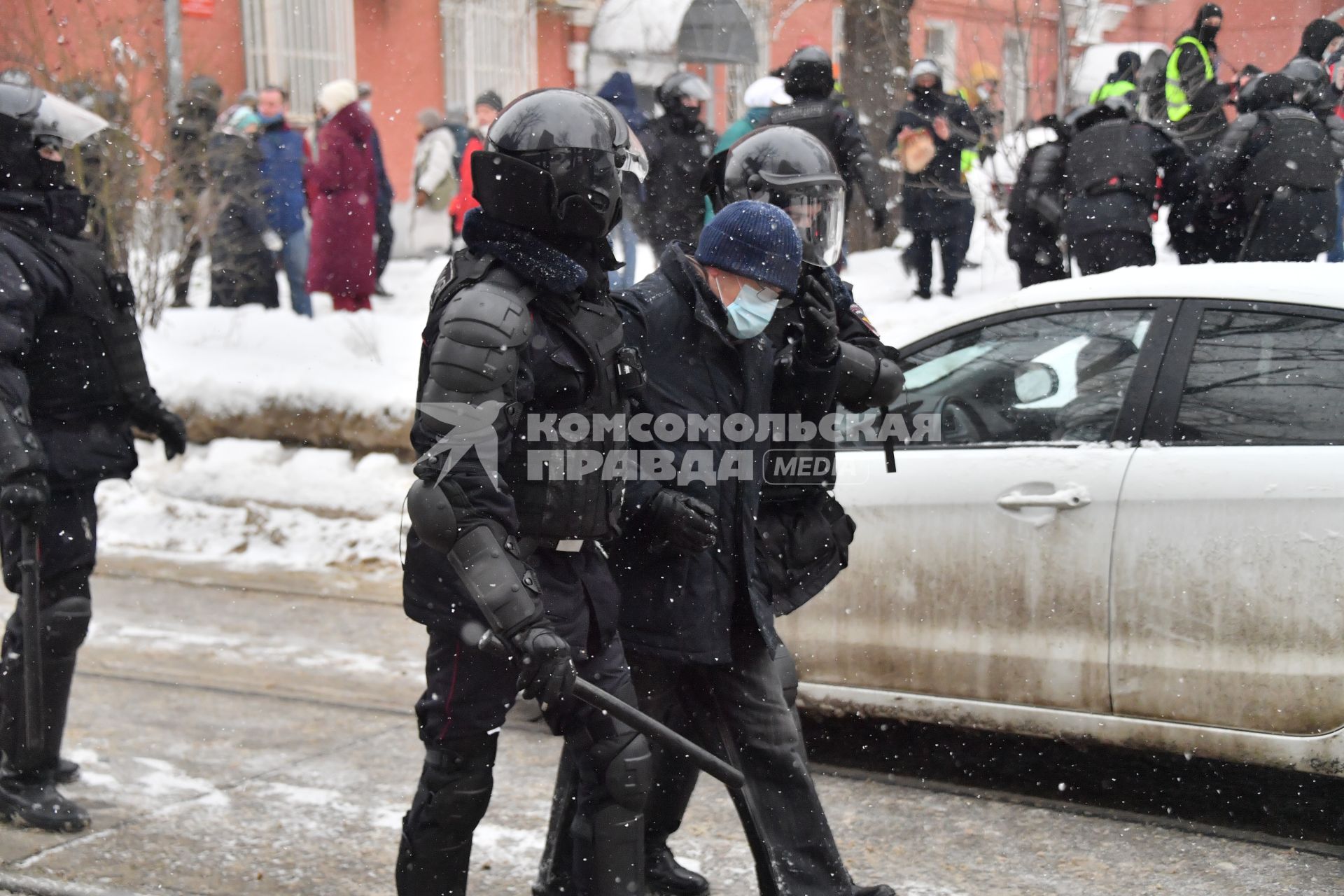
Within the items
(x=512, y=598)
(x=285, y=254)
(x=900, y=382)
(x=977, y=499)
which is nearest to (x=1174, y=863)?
(x=977, y=499)

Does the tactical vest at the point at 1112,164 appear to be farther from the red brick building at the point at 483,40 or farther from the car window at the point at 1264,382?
the car window at the point at 1264,382

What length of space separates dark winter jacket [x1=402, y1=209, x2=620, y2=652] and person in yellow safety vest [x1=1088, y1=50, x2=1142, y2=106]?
221 inches

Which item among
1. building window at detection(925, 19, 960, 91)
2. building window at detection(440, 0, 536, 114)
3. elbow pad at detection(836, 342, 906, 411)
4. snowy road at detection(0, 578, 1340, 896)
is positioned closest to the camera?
elbow pad at detection(836, 342, 906, 411)

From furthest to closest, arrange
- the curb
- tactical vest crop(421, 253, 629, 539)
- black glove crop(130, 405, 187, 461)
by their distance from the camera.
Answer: black glove crop(130, 405, 187, 461) → the curb → tactical vest crop(421, 253, 629, 539)

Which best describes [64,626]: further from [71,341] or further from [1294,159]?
[1294,159]

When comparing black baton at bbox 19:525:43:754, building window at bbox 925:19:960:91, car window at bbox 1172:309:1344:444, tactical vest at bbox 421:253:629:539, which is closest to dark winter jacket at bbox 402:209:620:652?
tactical vest at bbox 421:253:629:539

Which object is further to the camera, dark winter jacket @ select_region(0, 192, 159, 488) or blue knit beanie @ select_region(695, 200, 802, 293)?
dark winter jacket @ select_region(0, 192, 159, 488)

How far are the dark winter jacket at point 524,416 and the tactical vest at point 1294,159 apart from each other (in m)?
5.60

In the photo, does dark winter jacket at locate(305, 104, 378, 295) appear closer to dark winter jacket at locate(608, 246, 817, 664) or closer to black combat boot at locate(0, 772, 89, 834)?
black combat boot at locate(0, 772, 89, 834)

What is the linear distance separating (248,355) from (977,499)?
247 inches

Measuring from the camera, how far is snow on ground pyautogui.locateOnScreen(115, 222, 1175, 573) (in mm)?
8414

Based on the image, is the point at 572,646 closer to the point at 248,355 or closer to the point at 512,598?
the point at 512,598

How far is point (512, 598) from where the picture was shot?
3066 millimetres

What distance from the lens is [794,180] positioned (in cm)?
414
